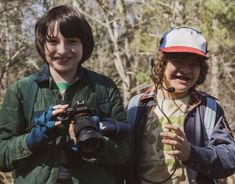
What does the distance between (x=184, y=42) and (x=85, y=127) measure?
82 centimetres

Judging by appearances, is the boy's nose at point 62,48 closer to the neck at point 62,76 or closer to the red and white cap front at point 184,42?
the neck at point 62,76

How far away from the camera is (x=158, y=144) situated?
268 centimetres

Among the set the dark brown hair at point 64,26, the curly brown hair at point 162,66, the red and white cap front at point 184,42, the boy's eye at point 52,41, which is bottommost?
the curly brown hair at point 162,66

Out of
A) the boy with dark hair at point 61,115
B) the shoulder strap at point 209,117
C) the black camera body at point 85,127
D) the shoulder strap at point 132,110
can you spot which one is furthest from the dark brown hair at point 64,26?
the shoulder strap at point 209,117

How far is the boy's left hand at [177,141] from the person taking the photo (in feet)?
7.58

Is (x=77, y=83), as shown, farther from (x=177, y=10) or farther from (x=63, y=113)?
(x=177, y=10)

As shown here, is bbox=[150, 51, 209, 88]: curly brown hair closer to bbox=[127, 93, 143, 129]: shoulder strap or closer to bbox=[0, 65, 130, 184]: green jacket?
bbox=[127, 93, 143, 129]: shoulder strap

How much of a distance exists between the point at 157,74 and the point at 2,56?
8.46 meters

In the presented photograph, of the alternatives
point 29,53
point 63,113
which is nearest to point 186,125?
point 63,113

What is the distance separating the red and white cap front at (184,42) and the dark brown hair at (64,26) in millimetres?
445

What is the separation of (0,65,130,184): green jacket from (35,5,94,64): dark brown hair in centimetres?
17

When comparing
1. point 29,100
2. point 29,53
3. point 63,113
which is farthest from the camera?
point 29,53

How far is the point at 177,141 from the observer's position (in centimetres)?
234

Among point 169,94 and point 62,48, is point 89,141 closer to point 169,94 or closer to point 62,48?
point 62,48
